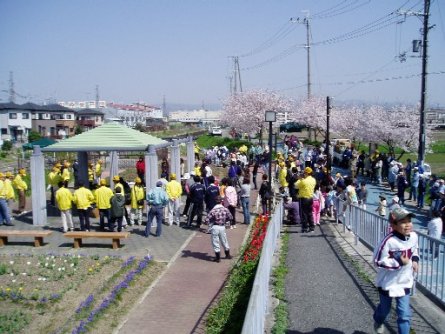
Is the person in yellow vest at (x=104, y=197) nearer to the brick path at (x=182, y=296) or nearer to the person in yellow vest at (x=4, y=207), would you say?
the brick path at (x=182, y=296)

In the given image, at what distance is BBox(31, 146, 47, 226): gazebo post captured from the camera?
44.9 ft

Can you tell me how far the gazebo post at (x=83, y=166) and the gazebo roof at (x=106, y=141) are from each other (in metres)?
1.53

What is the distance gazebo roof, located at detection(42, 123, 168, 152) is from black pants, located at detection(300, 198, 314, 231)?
5.09 meters

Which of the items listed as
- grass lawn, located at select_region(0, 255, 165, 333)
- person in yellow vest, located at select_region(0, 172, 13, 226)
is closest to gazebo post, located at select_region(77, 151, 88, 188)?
person in yellow vest, located at select_region(0, 172, 13, 226)

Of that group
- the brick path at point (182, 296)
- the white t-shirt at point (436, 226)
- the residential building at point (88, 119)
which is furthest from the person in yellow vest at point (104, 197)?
the residential building at point (88, 119)

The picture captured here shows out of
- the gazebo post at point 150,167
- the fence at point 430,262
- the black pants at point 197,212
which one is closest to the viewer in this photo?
the fence at point 430,262

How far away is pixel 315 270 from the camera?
8328 mm

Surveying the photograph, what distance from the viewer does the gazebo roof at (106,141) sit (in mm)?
14156

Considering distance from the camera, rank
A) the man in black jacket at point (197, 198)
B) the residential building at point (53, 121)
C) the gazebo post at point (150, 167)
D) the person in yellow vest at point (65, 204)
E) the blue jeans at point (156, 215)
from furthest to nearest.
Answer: the residential building at point (53, 121) < the gazebo post at point (150, 167) < the man in black jacket at point (197, 198) < the person in yellow vest at point (65, 204) < the blue jeans at point (156, 215)

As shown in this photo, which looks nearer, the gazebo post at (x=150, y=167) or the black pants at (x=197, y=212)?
the black pants at (x=197, y=212)

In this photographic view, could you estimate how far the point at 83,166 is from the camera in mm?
16438

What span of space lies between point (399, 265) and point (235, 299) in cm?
337

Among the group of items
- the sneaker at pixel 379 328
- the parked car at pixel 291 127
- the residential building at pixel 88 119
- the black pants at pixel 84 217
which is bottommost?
the black pants at pixel 84 217

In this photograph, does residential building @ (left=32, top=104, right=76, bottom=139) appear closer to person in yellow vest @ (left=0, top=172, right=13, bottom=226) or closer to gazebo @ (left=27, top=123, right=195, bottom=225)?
gazebo @ (left=27, top=123, right=195, bottom=225)
